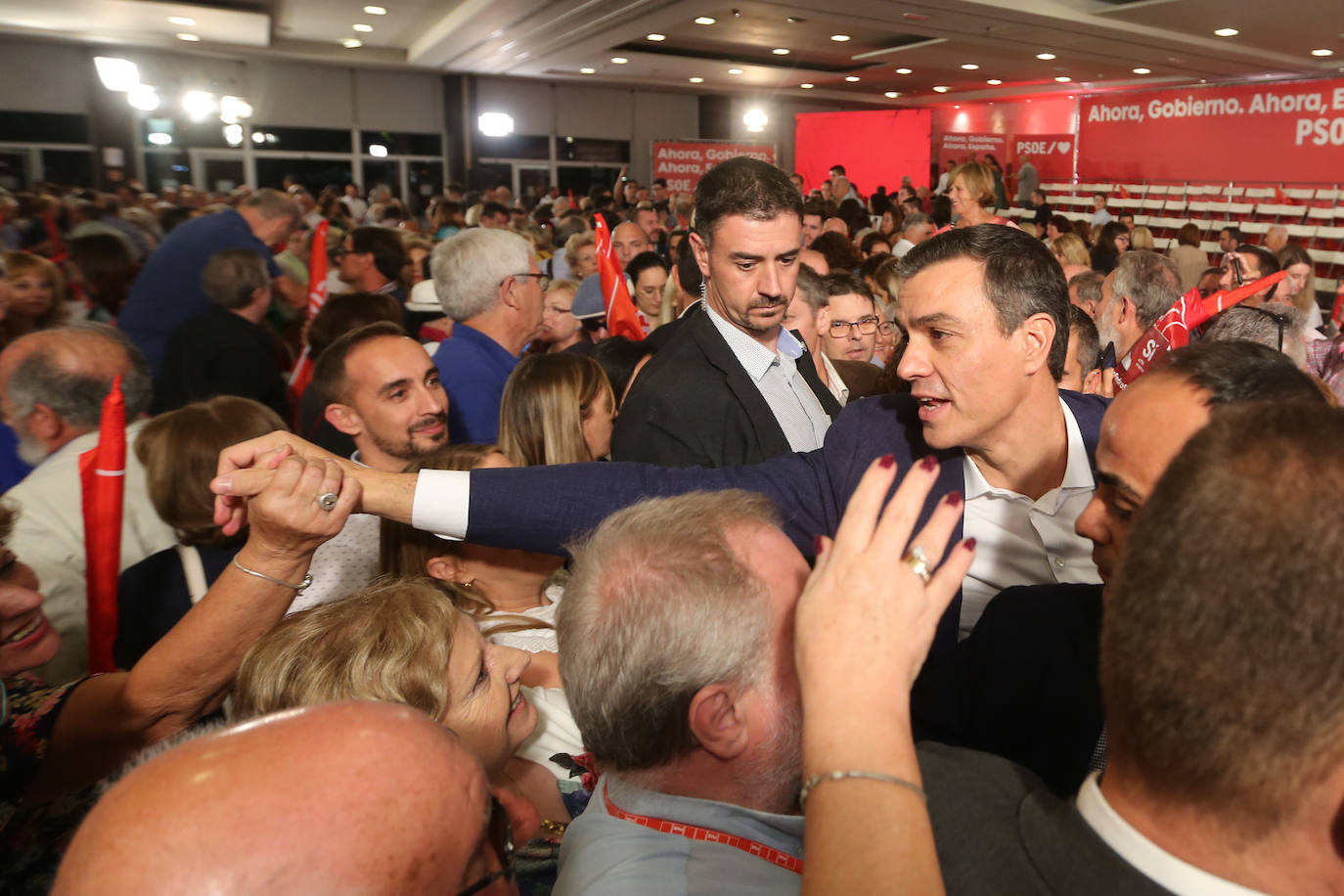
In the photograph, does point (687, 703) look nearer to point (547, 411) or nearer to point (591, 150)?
point (547, 411)

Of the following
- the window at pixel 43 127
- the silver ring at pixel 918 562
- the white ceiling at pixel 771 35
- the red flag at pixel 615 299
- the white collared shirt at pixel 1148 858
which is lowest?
the white collared shirt at pixel 1148 858

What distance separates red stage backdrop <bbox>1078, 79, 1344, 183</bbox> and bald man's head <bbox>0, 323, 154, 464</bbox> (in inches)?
501

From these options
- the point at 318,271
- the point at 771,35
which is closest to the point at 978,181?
the point at 318,271

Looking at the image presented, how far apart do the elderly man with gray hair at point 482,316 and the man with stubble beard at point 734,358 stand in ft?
3.42

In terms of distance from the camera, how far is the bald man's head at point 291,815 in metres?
0.62

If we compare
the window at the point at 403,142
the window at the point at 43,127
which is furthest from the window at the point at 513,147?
the window at the point at 43,127

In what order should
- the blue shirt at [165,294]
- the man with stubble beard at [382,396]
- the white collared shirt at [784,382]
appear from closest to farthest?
the white collared shirt at [784,382]
the man with stubble beard at [382,396]
the blue shirt at [165,294]

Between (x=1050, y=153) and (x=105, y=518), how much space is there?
52.3ft

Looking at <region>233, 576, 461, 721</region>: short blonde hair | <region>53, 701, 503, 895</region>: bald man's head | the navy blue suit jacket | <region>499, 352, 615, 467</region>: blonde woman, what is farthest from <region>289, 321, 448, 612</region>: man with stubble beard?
<region>53, 701, 503, 895</region>: bald man's head

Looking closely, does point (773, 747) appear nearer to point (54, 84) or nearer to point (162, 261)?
point (162, 261)

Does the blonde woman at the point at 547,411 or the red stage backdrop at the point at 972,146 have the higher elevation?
the red stage backdrop at the point at 972,146

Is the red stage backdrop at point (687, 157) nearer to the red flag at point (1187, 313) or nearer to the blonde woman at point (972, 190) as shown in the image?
the blonde woman at point (972, 190)

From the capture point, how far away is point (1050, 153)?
14.8 m

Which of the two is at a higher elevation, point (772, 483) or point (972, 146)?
point (972, 146)
